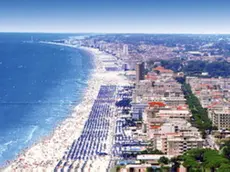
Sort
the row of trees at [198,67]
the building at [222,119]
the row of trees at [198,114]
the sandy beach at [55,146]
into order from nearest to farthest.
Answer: the sandy beach at [55,146], the row of trees at [198,114], the building at [222,119], the row of trees at [198,67]

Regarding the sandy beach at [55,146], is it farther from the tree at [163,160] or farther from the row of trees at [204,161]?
the row of trees at [204,161]

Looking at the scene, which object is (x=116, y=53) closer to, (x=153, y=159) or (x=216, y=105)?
(x=216, y=105)

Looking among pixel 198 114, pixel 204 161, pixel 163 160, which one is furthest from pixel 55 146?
pixel 198 114

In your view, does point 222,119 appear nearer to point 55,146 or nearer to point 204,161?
point 204,161

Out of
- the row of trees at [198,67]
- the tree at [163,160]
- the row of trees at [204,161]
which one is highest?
the row of trees at [204,161]

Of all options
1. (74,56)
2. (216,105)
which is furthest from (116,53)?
(216,105)

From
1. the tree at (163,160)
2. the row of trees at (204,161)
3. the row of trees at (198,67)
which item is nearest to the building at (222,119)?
the row of trees at (204,161)

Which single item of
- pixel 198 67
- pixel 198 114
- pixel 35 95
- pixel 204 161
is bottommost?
pixel 35 95

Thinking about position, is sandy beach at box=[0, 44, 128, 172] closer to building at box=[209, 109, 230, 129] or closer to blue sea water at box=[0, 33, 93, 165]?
blue sea water at box=[0, 33, 93, 165]
